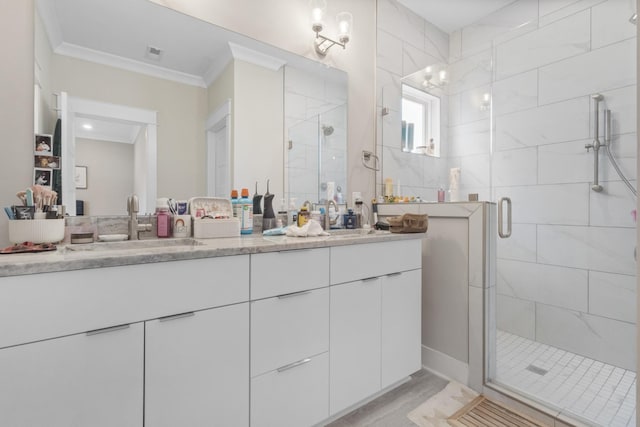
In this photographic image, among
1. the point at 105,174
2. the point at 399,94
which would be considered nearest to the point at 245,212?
the point at 105,174

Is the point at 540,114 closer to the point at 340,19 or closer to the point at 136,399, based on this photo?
the point at 340,19

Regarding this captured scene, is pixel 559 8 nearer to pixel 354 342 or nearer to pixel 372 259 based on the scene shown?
pixel 372 259

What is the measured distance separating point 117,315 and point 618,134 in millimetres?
2813

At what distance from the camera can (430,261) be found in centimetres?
194

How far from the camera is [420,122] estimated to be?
103 inches

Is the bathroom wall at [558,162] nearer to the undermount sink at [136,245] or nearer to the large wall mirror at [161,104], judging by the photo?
the large wall mirror at [161,104]

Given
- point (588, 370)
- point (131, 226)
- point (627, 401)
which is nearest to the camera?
point (131, 226)

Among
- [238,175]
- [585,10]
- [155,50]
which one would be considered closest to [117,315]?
[238,175]

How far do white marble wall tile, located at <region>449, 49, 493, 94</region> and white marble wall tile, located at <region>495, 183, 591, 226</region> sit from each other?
2.97ft

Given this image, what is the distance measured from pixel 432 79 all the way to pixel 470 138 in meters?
0.61

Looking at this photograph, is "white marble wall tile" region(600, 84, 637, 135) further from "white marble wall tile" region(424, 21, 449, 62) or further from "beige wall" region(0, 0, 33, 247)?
"beige wall" region(0, 0, 33, 247)

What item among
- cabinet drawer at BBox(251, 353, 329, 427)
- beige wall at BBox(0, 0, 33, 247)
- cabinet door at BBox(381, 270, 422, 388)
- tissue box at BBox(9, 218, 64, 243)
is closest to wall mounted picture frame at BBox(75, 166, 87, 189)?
beige wall at BBox(0, 0, 33, 247)

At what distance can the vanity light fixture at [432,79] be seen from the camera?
257 cm

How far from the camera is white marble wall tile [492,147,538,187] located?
7.48ft
